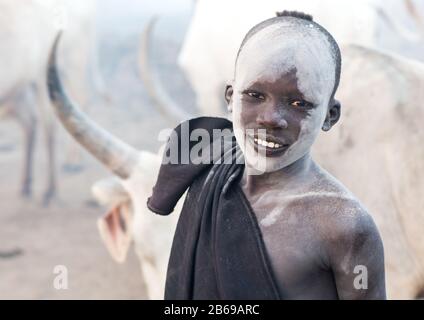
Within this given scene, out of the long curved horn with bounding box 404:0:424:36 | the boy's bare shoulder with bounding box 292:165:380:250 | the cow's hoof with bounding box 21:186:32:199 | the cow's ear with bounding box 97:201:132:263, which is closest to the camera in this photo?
the boy's bare shoulder with bounding box 292:165:380:250

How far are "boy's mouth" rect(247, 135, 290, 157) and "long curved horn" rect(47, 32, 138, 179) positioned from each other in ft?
3.50

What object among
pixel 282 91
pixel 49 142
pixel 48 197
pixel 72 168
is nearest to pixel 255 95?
pixel 282 91

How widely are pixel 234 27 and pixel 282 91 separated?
297cm

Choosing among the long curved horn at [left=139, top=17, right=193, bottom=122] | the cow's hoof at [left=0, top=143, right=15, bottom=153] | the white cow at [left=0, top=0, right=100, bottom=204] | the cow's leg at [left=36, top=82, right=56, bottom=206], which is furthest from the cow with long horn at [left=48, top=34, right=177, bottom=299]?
the cow's hoof at [left=0, top=143, right=15, bottom=153]

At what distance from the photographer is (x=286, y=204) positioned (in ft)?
3.38

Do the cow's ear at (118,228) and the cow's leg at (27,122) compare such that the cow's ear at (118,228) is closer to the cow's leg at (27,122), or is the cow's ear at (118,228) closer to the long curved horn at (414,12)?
the cow's leg at (27,122)

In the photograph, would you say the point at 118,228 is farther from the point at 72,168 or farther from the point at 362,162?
the point at 72,168

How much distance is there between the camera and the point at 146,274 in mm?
2035

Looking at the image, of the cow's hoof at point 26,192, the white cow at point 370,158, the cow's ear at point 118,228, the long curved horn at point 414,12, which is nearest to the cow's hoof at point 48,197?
the cow's hoof at point 26,192

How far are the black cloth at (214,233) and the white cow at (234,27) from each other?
2.26 m

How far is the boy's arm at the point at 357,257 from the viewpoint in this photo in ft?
3.18

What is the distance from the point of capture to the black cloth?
1014mm

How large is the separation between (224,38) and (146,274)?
2259mm

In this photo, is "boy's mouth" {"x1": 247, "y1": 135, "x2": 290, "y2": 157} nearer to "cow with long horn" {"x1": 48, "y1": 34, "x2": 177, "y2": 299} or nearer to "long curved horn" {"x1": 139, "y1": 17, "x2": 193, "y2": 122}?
"cow with long horn" {"x1": 48, "y1": 34, "x2": 177, "y2": 299}
